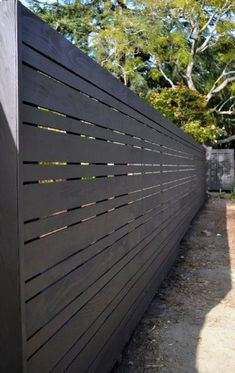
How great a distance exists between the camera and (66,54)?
1.86 m

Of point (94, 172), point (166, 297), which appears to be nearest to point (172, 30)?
point (166, 297)

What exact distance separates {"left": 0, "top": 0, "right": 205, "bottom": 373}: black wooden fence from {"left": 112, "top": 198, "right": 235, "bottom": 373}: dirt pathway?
186 millimetres

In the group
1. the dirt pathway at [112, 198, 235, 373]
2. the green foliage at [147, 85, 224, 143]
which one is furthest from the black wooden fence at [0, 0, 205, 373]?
the green foliage at [147, 85, 224, 143]

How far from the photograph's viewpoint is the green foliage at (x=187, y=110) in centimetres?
1452

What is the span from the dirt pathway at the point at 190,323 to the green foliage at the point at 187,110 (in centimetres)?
884

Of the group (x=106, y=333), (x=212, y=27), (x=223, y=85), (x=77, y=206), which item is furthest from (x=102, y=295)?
(x=212, y=27)

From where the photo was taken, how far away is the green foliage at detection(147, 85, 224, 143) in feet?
47.6

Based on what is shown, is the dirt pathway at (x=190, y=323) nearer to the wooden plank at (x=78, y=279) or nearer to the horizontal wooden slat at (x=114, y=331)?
the horizontal wooden slat at (x=114, y=331)

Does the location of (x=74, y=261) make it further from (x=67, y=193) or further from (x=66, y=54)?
(x=66, y=54)

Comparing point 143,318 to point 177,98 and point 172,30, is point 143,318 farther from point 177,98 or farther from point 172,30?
point 172,30

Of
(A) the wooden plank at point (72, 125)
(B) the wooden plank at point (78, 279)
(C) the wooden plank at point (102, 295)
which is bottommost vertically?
(C) the wooden plank at point (102, 295)

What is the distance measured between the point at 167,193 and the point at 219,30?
1332 centimetres

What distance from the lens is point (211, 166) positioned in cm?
1719

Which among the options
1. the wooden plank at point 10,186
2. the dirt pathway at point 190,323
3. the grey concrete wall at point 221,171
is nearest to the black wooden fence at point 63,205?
the wooden plank at point 10,186
